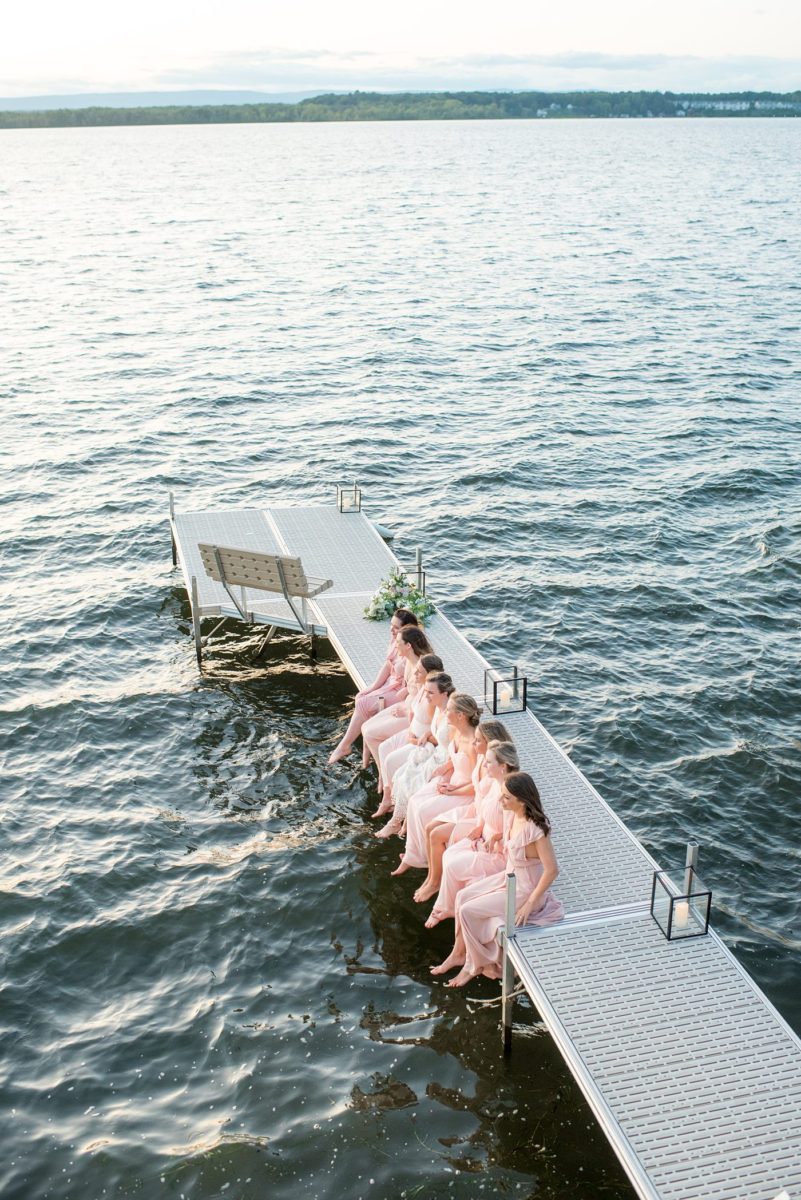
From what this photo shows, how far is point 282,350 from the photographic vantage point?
38969 millimetres

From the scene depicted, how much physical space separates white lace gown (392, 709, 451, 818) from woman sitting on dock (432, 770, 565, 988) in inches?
73.3

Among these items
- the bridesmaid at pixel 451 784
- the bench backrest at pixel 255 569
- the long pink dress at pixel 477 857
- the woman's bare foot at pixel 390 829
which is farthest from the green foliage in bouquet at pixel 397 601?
the long pink dress at pixel 477 857

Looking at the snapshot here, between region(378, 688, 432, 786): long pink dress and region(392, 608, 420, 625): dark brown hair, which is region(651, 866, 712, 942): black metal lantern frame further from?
region(392, 608, 420, 625): dark brown hair

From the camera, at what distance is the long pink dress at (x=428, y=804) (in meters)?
11.4

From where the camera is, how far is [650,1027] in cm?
896

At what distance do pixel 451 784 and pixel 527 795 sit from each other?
1900mm

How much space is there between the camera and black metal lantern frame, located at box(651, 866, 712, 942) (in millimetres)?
9914

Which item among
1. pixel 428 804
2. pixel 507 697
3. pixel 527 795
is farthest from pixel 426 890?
pixel 507 697

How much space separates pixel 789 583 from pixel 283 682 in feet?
28.4

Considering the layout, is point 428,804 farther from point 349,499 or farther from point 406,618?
point 349,499

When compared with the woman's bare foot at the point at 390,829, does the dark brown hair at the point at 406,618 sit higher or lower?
higher

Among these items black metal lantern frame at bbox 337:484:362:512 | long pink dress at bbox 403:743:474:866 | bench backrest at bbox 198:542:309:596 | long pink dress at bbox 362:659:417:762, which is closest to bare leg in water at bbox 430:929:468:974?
long pink dress at bbox 403:743:474:866

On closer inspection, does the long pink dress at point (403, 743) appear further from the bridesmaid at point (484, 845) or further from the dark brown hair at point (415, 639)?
the bridesmaid at point (484, 845)

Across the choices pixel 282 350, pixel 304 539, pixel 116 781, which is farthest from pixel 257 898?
pixel 282 350
